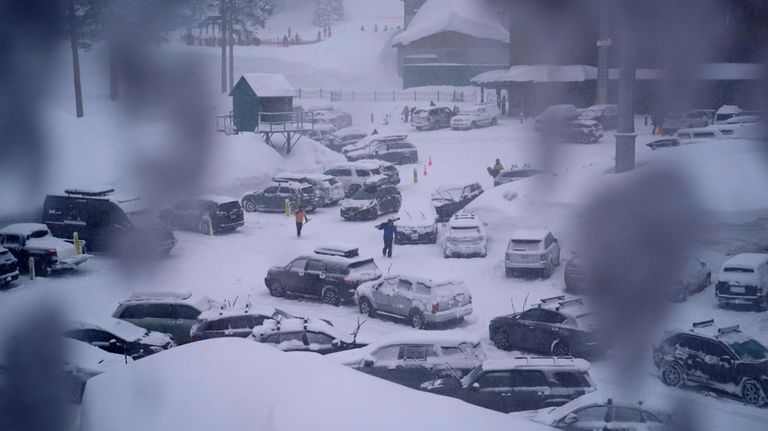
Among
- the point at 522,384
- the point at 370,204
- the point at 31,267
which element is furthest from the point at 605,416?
the point at 370,204

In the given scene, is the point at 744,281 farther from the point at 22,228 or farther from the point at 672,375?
the point at 22,228

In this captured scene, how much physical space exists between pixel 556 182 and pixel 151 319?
2473mm

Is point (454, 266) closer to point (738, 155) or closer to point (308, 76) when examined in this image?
point (308, 76)

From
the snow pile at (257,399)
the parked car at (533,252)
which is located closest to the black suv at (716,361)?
the parked car at (533,252)

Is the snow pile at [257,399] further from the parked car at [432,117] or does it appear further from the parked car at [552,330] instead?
the parked car at [432,117]

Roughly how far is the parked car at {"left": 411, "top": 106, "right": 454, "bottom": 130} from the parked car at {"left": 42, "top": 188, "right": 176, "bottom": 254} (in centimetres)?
260

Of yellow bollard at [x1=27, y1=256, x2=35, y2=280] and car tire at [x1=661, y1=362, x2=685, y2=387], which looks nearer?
car tire at [x1=661, y1=362, x2=685, y2=387]

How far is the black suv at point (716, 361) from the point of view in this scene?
315 centimetres

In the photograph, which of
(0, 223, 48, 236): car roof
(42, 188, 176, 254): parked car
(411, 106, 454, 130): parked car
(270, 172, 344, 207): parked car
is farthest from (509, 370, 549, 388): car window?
(270, 172, 344, 207): parked car

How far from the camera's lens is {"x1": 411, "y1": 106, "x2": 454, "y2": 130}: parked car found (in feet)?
18.4

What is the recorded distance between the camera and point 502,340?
4035mm

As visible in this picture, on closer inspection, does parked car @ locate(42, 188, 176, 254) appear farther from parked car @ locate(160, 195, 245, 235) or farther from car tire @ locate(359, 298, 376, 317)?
car tire @ locate(359, 298, 376, 317)

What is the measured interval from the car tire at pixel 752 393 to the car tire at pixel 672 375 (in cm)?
26

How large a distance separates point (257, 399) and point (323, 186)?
4182mm
